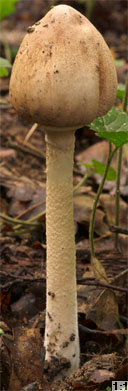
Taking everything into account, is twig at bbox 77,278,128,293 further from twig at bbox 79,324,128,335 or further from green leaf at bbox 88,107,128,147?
green leaf at bbox 88,107,128,147

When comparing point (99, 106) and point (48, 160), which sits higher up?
point (99, 106)

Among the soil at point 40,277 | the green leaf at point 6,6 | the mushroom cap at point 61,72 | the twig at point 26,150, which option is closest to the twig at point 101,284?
the soil at point 40,277

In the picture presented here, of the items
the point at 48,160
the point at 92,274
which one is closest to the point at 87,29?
the point at 48,160

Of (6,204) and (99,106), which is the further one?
(6,204)

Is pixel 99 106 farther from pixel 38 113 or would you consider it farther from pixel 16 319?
pixel 16 319

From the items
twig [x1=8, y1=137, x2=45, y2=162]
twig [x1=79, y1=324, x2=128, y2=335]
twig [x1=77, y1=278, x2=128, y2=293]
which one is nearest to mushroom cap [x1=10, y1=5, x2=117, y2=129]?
twig [x1=77, y1=278, x2=128, y2=293]
